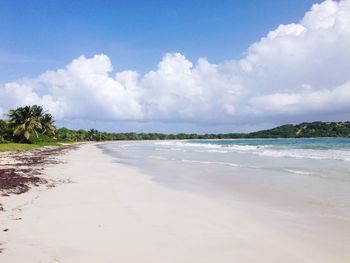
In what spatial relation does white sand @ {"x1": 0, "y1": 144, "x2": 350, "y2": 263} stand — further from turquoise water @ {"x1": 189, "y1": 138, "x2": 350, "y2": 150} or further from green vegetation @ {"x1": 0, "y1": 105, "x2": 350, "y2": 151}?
turquoise water @ {"x1": 189, "y1": 138, "x2": 350, "y2": 150}

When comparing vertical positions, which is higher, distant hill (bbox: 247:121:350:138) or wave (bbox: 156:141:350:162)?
distant hill (bbox: 247:121:350:138)

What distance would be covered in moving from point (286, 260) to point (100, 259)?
290 centimetres

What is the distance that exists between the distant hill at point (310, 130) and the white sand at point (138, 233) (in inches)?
6036

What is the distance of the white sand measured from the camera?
18.3 feet

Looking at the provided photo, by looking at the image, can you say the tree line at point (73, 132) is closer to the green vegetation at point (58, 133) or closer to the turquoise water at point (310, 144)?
the green vegetation at point (58, 133)

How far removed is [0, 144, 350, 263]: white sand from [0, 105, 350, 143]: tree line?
153 ft

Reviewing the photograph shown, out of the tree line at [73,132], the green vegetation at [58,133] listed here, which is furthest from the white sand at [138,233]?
the tree line at [73,132]

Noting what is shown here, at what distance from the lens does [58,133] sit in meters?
95.8

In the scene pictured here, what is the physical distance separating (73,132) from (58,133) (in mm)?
20137

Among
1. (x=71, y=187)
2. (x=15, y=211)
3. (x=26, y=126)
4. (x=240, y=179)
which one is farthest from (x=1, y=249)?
(x=26, y=126)

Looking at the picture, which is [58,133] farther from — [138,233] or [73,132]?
[138,233]

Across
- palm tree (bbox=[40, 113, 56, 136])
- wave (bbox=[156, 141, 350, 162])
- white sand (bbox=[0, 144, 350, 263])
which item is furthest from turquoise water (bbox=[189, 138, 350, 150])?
white sand (bbox=[0, 144, 350, 263])

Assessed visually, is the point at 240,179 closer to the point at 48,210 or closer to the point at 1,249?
the point at 48,210

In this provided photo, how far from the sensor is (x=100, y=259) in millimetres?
5410
